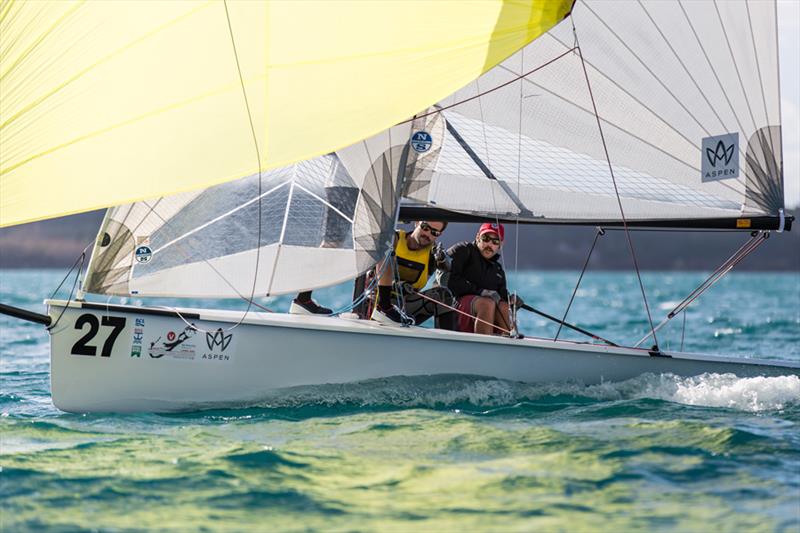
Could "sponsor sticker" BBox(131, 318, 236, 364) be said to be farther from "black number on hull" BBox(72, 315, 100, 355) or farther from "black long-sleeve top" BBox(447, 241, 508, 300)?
"black long-sleeve top" BBox(447, 241, 508, 300)

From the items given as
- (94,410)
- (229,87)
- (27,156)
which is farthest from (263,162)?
(94,410)

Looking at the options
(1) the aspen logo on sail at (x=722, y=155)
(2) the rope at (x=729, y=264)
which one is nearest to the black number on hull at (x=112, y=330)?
(2) the rope at (x=729, y=264)

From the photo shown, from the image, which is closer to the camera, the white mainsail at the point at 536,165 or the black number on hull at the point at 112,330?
the black number on hull at the point at 112,330

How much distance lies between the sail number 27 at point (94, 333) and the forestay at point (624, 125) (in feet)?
6.61

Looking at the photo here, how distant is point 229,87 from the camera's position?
492 cm

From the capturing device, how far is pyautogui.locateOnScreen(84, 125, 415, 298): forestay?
593cm

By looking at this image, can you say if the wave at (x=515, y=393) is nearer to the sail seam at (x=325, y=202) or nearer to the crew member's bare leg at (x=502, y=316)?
the crew member's bare leg at (x=502, y=316)

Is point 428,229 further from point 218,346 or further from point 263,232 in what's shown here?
point 218,346

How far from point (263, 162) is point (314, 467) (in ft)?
4.93

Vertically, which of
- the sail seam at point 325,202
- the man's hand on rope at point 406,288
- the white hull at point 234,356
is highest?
the sail seam at point 325,202

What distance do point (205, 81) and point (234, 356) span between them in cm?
170

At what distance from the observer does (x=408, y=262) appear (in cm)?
648

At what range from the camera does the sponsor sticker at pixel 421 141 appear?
6453 mm

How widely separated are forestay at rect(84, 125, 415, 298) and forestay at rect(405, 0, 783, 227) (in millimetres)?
515
